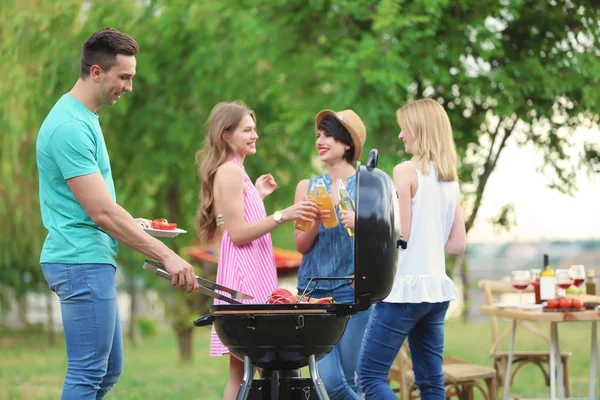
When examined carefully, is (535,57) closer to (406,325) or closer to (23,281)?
(406,325)

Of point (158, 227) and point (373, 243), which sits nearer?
point (373, 243)

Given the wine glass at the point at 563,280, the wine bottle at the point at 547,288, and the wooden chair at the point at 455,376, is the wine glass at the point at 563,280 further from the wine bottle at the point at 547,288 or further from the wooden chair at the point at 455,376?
Result: the wooden chair at the point at 455,376

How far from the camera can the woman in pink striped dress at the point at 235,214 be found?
3.95 meters

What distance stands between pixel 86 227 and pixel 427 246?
158 centimetres

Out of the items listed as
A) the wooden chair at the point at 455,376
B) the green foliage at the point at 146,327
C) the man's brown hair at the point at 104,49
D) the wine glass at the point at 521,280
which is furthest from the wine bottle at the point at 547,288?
the green foliage at the point at 146,327

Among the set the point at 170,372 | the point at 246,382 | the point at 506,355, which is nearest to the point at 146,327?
the point at 170,372

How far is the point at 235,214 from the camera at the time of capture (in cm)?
397

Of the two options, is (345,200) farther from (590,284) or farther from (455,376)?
(590,284)

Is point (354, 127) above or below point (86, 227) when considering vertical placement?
above

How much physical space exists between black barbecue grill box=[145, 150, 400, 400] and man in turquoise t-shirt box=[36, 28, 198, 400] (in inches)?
10.6

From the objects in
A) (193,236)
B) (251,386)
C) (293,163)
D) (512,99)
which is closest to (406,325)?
(251,386)

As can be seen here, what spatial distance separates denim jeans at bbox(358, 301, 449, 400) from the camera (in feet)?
12.8

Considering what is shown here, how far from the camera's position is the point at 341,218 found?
12.9ft

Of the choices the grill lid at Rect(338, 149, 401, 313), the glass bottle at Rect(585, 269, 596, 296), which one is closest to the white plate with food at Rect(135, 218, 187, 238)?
the grill lid at Rect(338, 149, 401, 313)
